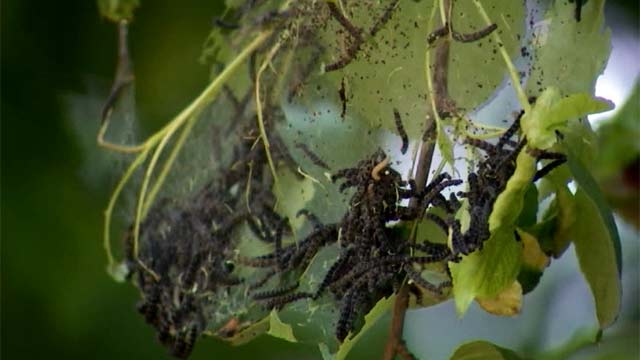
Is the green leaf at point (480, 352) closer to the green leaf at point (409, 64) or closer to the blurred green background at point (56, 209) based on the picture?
the green leaf at point (409, 64)

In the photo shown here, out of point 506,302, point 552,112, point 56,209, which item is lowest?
point 56,209

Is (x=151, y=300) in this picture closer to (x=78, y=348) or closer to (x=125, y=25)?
(x=125, y=25)

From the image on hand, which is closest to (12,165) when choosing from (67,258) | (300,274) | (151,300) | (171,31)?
(67,258)

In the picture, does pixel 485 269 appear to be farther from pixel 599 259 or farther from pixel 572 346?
pixel 572 346

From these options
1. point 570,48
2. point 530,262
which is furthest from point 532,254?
point 570,48

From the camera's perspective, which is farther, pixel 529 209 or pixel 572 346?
pixel 572 346

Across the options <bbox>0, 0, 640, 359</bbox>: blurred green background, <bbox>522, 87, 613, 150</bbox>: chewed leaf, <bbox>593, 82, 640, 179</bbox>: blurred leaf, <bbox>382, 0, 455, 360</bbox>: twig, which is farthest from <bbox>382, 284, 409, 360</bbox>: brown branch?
<bbox>0, 0, 640, 359</bbox>: blurred green background
